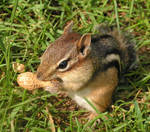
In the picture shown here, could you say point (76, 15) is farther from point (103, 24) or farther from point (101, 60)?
point (101, 60)

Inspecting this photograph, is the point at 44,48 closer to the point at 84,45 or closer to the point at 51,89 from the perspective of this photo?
the point at 51,89

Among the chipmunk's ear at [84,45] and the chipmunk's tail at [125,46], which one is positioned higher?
the chipmunk's ear at [84,45]

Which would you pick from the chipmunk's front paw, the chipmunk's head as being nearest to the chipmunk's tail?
the chipmunk's head

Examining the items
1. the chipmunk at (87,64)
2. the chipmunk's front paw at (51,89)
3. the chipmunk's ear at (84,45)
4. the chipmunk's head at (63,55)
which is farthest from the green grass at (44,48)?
the chipmunk's ear at (84,45)

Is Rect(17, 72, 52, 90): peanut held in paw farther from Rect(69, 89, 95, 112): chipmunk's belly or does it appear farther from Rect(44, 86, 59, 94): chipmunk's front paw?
Rect(69, 89, 95, 112): chipmunk's belly

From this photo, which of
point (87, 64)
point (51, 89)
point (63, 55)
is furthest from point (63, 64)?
point (51, 89)

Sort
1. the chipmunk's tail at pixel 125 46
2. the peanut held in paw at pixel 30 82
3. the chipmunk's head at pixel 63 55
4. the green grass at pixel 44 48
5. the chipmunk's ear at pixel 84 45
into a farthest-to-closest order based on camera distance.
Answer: the chipmunk's tail at pixel 125 46 < the peanut held in paw at pixel 30 82 < the green grass at pixel 44 48 < the chipmunk's ear at pixel 84 45 < the chipmunk's head at pixel 63 55

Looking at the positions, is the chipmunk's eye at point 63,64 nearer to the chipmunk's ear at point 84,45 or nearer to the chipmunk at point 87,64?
the chipmunk at point 87,64
